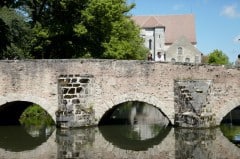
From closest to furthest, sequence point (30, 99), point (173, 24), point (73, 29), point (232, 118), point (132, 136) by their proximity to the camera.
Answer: point (132, 136)
point (30, 99)
point (232, 118)
point (73, 29)
point (173, 24)

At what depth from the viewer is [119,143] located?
52.9ft

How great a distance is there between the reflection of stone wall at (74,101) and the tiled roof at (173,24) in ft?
128

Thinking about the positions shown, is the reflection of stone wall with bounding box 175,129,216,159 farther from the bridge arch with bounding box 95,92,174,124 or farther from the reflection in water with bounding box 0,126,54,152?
the reflection in water with bounding box 0,126,54,152

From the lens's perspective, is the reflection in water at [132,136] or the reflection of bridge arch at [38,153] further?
the reflection in water at [132,136]

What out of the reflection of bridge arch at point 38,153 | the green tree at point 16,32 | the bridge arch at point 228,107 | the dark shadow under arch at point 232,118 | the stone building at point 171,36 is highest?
the stone building at point 171,36

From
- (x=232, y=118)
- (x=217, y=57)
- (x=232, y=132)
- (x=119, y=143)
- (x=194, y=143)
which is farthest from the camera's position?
(x=217, y=57)

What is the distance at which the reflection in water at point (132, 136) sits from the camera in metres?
15.8

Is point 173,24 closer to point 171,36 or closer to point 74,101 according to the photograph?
point 171,36

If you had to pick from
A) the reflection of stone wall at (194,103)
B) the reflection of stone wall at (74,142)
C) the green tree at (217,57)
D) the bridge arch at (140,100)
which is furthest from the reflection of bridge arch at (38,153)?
the green tree at (217,57)

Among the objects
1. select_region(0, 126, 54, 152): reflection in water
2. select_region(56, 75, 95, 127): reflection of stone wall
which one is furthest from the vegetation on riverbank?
select_region(56, 75, 95, 127): reflection of stone wall

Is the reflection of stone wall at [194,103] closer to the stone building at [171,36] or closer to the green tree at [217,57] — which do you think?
the green tree at [217,57]

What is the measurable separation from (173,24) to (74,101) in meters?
42.6

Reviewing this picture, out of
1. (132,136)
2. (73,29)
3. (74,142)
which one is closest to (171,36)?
(73,29)

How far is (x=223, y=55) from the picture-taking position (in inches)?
1962
